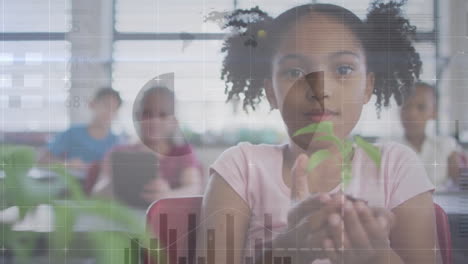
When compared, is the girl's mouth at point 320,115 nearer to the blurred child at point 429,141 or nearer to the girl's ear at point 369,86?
the girl's ear at point 369,86

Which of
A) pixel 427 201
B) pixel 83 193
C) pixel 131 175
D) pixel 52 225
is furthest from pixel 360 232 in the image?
pixel 52 225

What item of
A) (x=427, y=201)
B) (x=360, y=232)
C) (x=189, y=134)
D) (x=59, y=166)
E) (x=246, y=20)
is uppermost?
(x=246, y=20)

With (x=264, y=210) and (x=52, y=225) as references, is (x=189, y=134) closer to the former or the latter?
(x=264, y=210)

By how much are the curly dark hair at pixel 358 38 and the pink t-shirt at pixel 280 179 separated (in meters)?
0.23

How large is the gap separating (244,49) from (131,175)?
2.54ft

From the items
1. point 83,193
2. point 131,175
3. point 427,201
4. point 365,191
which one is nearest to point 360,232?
point 365,191

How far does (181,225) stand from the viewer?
2.26 m

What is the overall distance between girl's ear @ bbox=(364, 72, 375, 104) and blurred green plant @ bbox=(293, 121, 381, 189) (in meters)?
0.19

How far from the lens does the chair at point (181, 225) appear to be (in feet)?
7.35

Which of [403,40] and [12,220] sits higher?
[403,40]

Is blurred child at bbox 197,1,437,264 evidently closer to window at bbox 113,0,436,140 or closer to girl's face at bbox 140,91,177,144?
window at bbox 113,0,436,140

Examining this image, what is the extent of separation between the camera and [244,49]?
2.19m

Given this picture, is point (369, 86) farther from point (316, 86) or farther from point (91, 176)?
point (91, 176)
